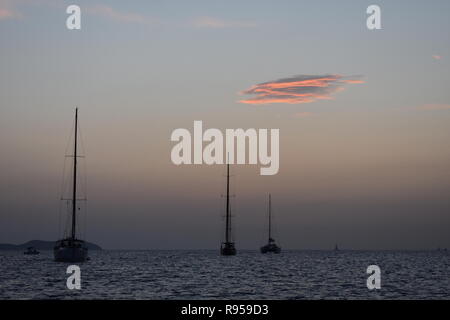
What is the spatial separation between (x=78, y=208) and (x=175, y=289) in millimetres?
38976

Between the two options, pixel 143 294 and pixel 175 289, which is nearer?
pixel 143 294

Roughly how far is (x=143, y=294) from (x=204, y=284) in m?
14.2

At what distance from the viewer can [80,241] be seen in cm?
9575

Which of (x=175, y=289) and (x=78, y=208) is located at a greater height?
(x=78, y=208)

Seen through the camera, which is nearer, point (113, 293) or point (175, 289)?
point (113, 293)

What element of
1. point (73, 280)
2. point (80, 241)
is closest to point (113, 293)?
point (73, 280)
